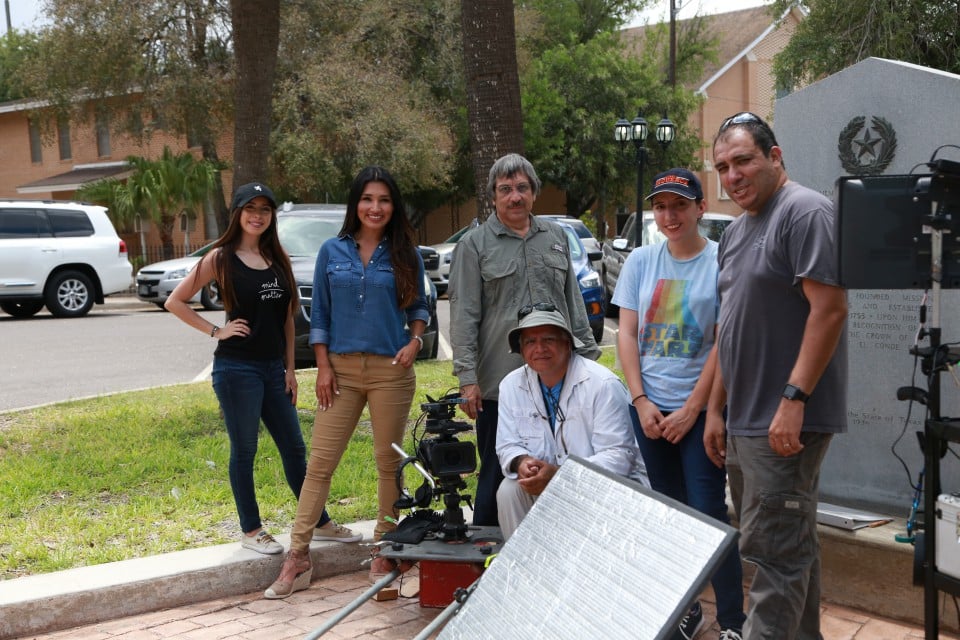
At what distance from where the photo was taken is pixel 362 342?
186 inches

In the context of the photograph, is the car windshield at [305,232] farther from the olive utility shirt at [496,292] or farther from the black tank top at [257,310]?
the olive utility shirt at [496,292]

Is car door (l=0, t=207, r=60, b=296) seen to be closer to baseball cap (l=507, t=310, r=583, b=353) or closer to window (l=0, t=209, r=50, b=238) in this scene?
window (l=0, t=209, r=50, b=238)

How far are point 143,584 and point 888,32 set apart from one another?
17384mm

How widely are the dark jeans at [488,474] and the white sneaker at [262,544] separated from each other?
3.32ft

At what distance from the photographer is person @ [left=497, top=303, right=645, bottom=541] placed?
13.3 ft

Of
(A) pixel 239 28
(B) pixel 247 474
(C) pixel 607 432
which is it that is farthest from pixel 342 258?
(A) pixel 239 28

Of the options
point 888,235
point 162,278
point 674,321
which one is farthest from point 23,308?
point 888,235

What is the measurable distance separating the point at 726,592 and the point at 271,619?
1989mm

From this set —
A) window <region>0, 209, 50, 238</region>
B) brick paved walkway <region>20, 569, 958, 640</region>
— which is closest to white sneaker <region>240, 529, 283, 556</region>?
brick paved walkway <region>20, 569, 958, 640</region>

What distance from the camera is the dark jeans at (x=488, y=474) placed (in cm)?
470

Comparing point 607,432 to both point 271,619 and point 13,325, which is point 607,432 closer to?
point 271,619

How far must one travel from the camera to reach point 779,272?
323 cm

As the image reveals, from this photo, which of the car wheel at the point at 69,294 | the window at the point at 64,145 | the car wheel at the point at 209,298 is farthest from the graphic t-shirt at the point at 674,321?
the window at the point at 64,145

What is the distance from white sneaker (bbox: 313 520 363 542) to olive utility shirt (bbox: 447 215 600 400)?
1.11m
